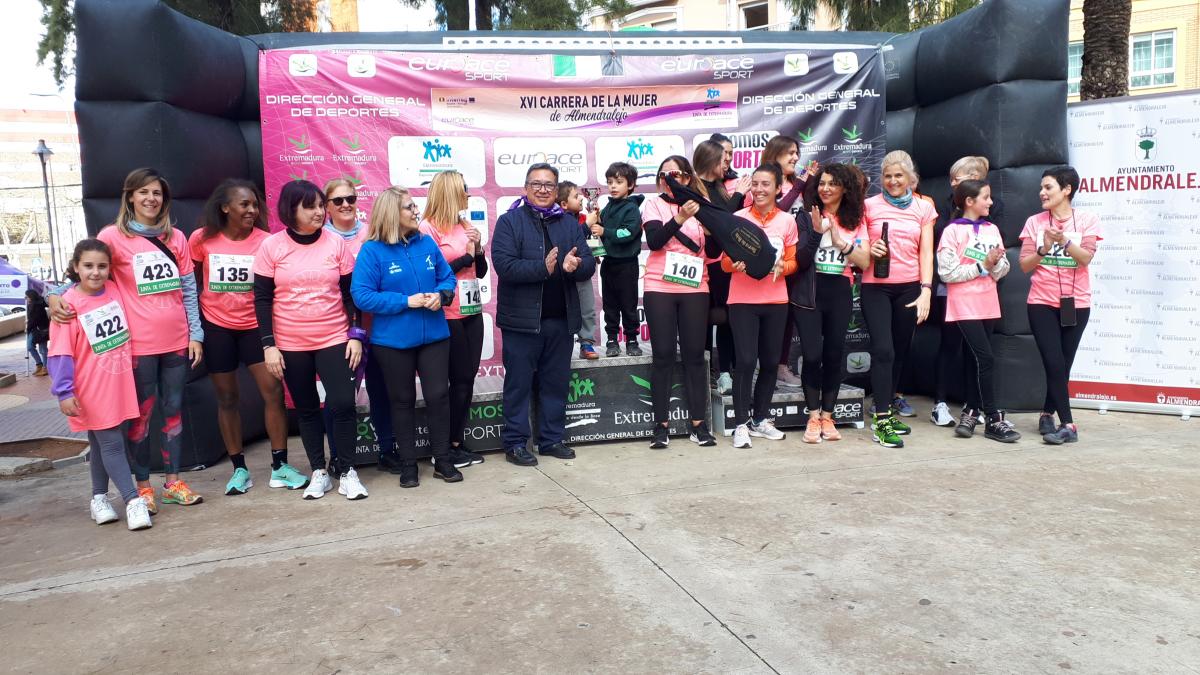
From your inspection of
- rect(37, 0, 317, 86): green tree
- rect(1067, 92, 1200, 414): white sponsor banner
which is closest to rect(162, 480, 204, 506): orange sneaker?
rect(1067, 92, 1200, 414): white sponsor banner

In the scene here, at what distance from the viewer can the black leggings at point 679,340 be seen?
18.4ft

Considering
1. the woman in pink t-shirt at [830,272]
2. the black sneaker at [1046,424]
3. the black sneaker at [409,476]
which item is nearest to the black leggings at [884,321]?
the woman in pink t-shirt at [830,272]

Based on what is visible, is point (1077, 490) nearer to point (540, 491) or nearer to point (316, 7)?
point (540, 491)

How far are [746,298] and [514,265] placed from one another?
155 cm

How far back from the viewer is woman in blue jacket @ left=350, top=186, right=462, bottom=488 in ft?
15.4

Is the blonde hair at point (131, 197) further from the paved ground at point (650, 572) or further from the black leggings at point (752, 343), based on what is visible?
the black leggings at point (752, 343)

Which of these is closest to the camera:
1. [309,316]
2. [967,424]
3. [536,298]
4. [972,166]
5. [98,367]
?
[98,367]

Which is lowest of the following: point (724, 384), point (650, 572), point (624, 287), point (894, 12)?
point (650, 572)

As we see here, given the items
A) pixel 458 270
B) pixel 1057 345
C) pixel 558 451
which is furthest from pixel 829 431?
pixel 458 270

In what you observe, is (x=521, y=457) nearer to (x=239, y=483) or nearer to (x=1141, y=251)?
(x=239, y=483)

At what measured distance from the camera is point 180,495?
15.8 ft

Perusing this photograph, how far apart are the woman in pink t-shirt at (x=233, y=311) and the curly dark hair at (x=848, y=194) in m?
3.57

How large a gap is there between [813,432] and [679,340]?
3.60 feet

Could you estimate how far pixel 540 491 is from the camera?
4.83m
